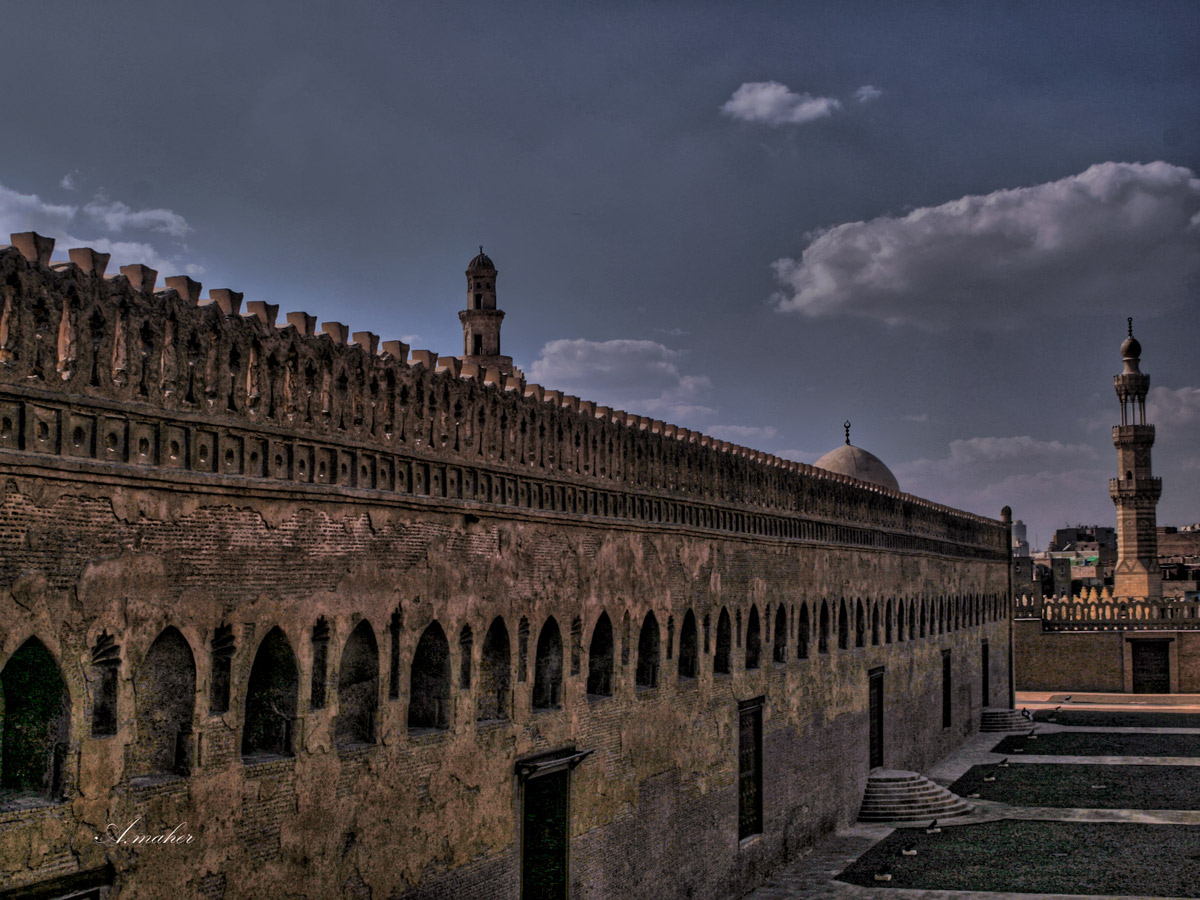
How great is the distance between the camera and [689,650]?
1344cm

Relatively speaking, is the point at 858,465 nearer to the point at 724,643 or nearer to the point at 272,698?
the point at 724,643

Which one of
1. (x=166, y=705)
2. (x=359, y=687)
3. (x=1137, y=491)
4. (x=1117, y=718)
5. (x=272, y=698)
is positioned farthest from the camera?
(x=1137, y=491)

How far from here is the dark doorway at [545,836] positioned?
10266 millimetres

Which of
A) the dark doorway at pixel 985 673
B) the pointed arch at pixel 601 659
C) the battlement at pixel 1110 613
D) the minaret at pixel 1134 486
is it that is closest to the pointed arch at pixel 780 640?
the pointed arch at pixel 601 659

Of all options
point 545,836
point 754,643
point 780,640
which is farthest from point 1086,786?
point 545,836

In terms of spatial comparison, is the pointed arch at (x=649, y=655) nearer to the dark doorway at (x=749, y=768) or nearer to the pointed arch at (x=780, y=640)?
the dark doorway at (x=749, y=768)

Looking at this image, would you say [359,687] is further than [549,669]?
No

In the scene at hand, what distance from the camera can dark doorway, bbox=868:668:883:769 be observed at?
1973cm

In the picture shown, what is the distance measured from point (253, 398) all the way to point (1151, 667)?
3559cm

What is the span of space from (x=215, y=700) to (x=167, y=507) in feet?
3.99

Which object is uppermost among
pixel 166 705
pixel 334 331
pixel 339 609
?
pixel 334 331

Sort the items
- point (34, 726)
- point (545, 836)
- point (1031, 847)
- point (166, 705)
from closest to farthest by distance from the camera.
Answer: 1. point (34, 726)
2. point (166, 705)
3. point (545, 836)
4. point (1031, 847)

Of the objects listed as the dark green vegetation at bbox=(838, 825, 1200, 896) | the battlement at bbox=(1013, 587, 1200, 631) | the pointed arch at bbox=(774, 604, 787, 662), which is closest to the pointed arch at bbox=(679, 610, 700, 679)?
the pointed arch at bbox=(774, 604, 787, 662)

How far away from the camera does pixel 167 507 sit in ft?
22.5
